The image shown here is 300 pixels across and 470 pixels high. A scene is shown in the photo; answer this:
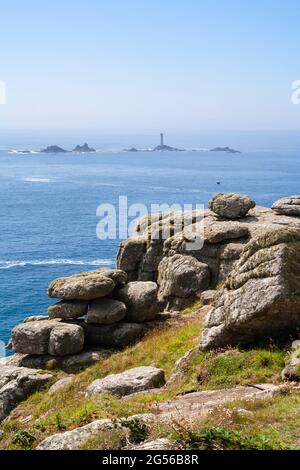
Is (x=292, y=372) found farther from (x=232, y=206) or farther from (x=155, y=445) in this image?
(x=232, y=206)

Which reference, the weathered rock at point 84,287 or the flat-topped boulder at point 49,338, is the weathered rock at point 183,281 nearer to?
the weathered rock at point 84,287

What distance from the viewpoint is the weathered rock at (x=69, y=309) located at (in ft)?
118

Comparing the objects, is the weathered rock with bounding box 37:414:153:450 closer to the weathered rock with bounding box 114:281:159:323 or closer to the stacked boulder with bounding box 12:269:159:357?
the stacked boulder with bounding box 12:269:159:357

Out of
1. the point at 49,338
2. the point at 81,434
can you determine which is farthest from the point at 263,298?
the point at 49,338

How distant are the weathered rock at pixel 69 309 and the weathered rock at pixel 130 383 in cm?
1159

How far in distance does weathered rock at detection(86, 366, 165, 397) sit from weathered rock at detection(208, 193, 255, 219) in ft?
77.8

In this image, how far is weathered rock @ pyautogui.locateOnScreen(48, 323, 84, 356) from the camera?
1330 inches

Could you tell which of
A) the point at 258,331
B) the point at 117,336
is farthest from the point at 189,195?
the point at 258,331

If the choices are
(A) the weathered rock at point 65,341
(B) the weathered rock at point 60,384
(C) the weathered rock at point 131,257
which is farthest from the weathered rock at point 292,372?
(C) the weathered rock at point 131,257

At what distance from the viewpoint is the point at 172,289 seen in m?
41.2

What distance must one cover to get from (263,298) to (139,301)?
1482cm

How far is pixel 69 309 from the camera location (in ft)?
118

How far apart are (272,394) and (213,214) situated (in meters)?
31.2
